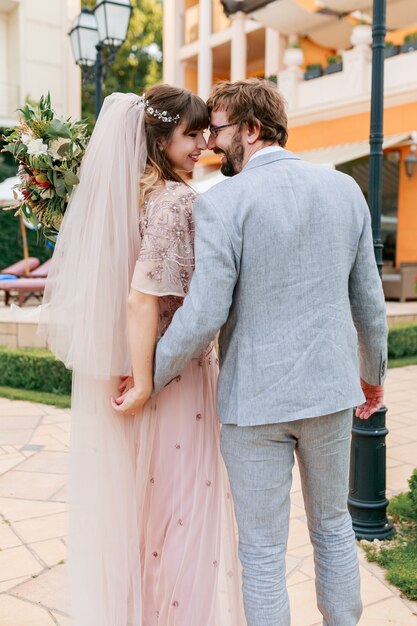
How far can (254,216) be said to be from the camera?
1718 mm

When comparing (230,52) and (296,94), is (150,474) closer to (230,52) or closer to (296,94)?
(296,94)

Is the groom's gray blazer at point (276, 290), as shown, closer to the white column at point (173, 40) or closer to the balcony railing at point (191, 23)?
the white column at point (173, 40)

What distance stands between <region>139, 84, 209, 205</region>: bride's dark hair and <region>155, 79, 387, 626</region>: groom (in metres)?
0.07

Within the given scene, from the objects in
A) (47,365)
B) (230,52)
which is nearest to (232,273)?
(47,365)

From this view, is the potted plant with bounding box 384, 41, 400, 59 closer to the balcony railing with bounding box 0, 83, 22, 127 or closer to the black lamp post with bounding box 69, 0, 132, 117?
the black lamp post with bounding box 69, 0, 132, 117

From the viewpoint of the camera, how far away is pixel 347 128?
14.1 metres

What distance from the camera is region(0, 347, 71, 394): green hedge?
6.70m

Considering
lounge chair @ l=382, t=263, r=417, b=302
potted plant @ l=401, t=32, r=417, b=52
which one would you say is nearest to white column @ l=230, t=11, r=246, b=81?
potted plant @ l=401, t=32, r=417, b=52

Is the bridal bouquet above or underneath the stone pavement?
above

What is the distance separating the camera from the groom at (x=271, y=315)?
1.74 m

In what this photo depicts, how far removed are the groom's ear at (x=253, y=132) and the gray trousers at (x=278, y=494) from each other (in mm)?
823

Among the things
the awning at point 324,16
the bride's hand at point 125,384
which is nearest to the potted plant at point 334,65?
the awning at point 324,16

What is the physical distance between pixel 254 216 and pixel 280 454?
693 millimetres

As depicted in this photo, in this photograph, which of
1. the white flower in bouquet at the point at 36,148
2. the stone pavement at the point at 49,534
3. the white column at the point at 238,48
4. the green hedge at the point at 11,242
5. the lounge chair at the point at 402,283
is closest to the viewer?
the white flower in bouquet at the point at 36,148
